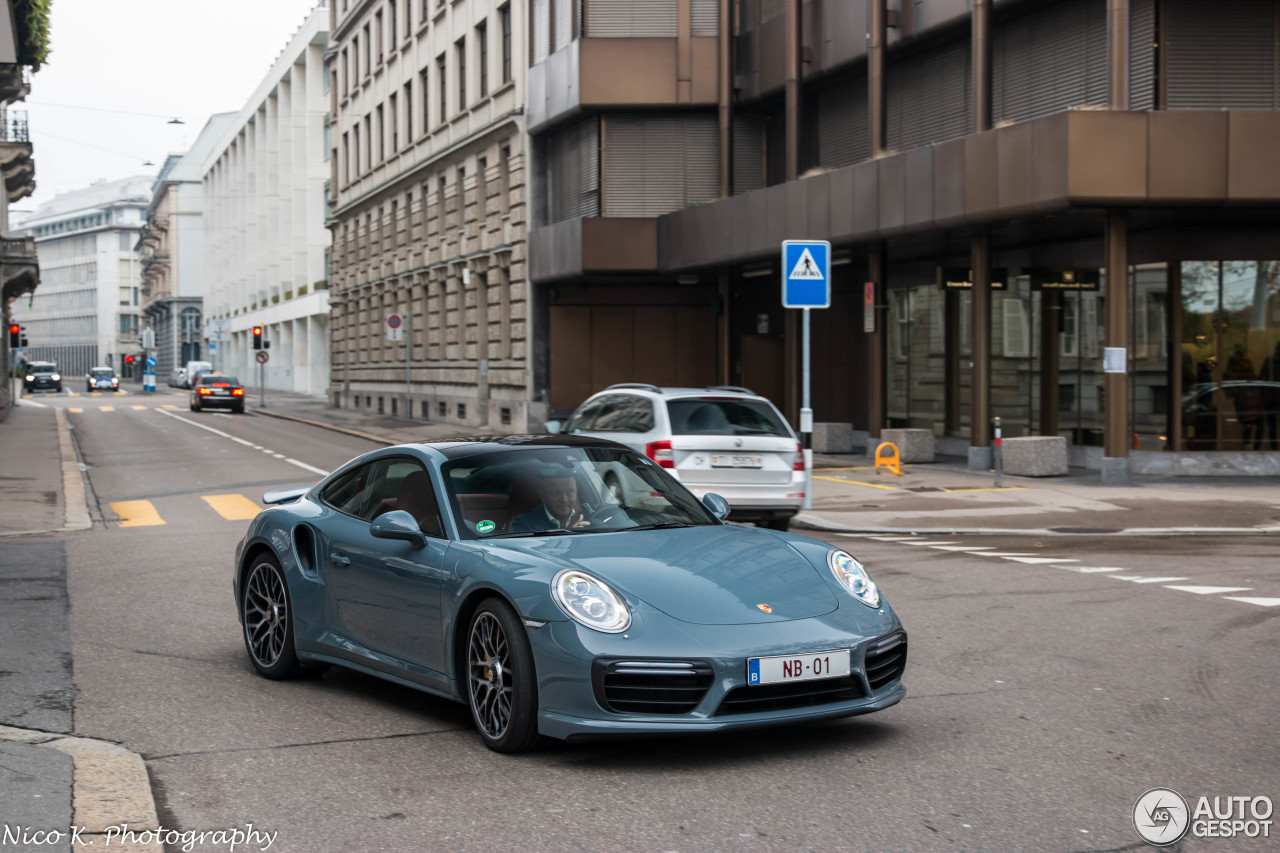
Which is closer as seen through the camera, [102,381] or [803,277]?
[803,277]

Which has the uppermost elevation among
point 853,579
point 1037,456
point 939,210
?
point 939,210

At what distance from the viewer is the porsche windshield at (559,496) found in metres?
6.68

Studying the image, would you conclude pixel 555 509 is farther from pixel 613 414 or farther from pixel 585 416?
pixel 585 416

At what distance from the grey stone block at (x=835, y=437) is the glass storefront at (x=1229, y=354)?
7807 mm

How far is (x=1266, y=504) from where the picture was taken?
60.0ft

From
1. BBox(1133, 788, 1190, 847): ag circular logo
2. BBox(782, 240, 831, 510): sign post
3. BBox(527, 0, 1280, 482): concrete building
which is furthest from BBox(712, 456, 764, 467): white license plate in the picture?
BBox(1133, 788, 1190, 847): ag circular logo

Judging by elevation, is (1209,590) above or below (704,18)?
below

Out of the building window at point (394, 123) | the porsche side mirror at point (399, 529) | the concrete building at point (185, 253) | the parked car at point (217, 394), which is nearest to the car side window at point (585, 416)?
the porsche side mirror at point (399, 529)

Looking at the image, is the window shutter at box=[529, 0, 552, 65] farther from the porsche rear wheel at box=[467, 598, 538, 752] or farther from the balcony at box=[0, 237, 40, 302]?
the porsche rear wheel at box=[467, 598, 538, 752]

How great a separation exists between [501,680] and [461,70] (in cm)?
4099

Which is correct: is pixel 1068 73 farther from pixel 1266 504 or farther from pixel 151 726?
pixel 151 726

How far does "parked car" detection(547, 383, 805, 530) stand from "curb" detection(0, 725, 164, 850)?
885cm

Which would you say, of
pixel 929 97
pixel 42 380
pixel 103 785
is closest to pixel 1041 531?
pixel 103 785

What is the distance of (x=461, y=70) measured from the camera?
44812 millimetres
